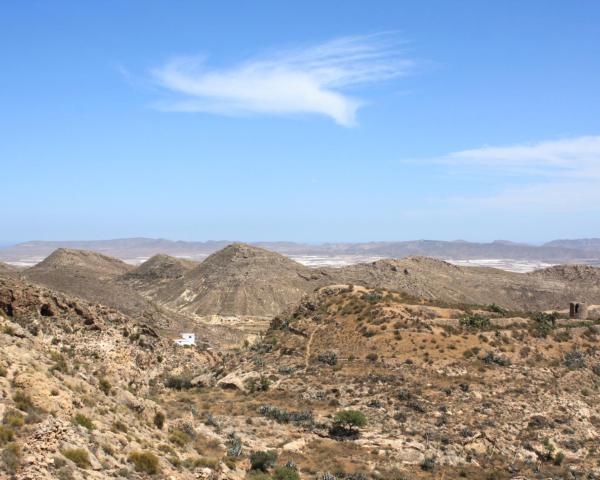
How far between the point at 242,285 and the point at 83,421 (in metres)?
83.0

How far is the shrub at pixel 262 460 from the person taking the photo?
16.9 m

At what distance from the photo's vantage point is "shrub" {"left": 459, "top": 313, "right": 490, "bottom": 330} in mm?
31880

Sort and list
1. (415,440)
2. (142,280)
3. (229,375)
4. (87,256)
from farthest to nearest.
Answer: (87,256), (142,280), (229,375), (415,440)

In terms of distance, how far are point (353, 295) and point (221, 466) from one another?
22950 millimetres

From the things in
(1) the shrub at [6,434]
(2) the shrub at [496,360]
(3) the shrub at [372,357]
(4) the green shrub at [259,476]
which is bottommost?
(4) the green shrub at [259,476]

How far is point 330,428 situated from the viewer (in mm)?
22422

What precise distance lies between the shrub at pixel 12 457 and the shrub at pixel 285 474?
7.65 metres

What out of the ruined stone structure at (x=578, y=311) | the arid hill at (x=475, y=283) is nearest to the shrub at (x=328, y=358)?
the ruined stone structure at (x=578, y=311)

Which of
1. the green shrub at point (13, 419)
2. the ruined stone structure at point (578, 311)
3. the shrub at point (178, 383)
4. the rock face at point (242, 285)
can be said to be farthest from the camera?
the rock face at point (242, 285)

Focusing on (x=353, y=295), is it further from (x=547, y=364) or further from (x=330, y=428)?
(x=330, y=428)

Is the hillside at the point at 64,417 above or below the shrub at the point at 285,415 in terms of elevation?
above

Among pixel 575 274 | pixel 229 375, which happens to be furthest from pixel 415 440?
pixel 575 274

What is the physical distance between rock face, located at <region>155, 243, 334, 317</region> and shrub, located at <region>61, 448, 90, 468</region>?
7464 cm

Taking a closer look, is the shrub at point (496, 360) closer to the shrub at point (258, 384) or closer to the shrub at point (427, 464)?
the shrub at point (427, 464)
